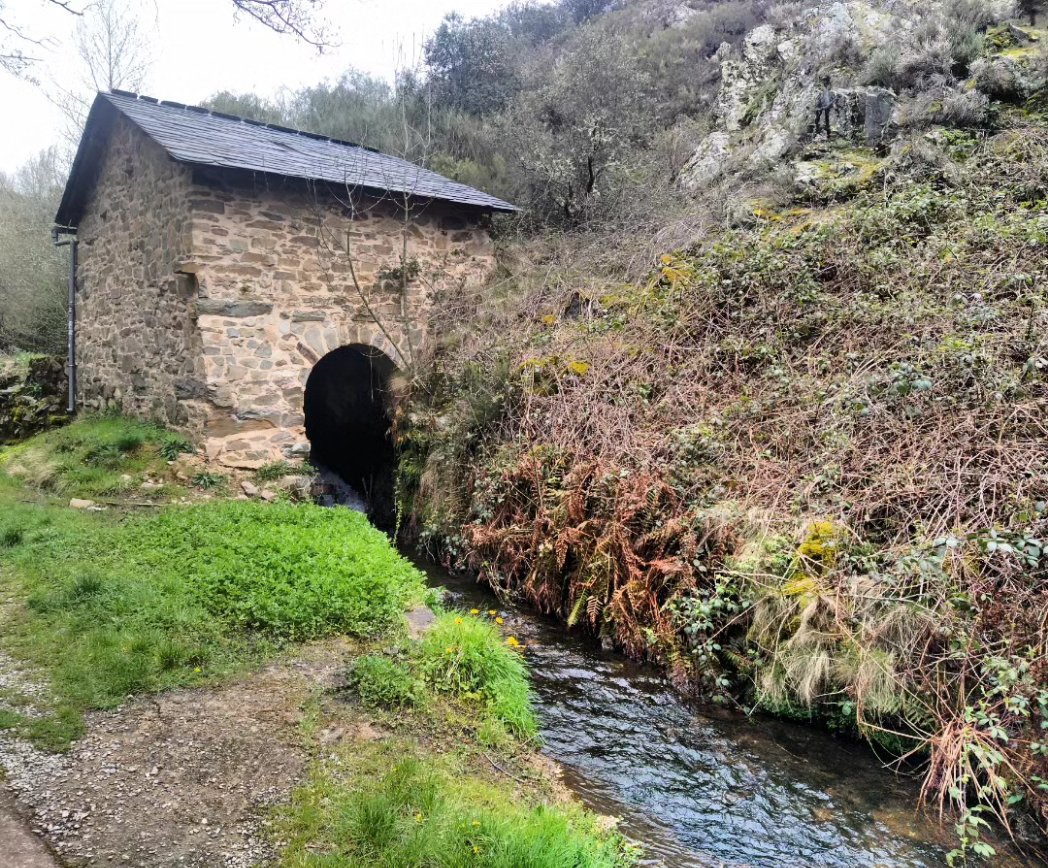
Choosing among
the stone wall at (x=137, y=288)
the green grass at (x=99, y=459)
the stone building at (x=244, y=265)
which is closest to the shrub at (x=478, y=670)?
the stone building at (x=244, y=265)

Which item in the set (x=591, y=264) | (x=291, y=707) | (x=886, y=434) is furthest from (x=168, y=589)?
(x=591, y=264)

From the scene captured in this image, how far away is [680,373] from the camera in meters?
7.28

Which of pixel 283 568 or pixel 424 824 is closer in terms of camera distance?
pixel 424 824

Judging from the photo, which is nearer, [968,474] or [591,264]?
[968,474]

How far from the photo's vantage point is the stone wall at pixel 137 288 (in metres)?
8.64

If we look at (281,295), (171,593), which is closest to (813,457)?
(171,593)

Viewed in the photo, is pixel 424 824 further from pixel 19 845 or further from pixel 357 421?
pixel 357 421

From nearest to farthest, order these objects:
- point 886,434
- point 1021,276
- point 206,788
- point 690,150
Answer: point 206,788 → point 886,434 → point 1021,276 → point 690,150

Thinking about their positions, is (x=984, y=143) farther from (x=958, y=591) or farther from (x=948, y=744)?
(x=948, y=744)

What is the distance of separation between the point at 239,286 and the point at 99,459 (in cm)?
284

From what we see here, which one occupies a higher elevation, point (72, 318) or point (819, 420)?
point (72, 318)

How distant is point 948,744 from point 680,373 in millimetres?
4351

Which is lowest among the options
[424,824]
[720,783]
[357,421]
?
[720,783]

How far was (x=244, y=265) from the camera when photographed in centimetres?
868
